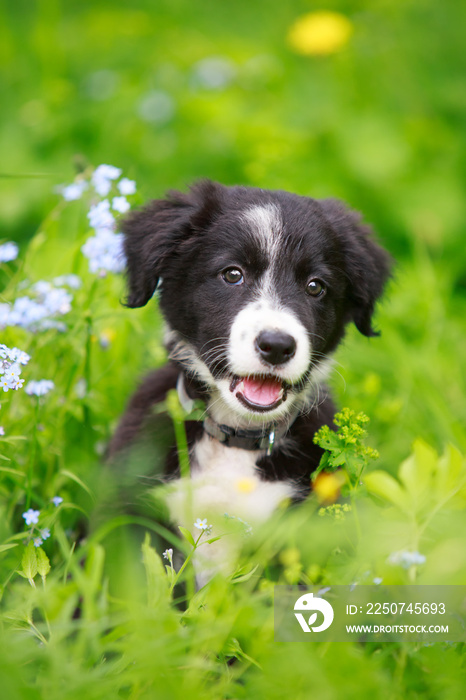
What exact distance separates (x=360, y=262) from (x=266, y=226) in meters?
0.46

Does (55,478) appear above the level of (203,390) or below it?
below

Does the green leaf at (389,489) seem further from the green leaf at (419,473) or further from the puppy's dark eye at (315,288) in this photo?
the puppy's dark eye at (315,288)

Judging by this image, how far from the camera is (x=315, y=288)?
2576 mm

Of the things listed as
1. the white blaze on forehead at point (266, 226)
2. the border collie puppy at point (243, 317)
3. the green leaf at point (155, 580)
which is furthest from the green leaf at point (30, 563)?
the white blaze on forehead at point (266, 226)

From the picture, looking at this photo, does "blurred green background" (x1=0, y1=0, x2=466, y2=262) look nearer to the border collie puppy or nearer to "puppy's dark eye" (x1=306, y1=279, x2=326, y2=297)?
the border collie puppy

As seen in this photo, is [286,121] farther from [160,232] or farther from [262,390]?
[262,390]

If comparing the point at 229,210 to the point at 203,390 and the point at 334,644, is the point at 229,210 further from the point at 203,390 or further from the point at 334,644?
the point at 334,644

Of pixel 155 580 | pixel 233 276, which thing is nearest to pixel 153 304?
pixel 233 276

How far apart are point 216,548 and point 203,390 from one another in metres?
0.59

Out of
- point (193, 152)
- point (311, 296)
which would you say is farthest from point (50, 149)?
point (311, 296)

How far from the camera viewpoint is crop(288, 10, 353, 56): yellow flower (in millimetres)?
5590

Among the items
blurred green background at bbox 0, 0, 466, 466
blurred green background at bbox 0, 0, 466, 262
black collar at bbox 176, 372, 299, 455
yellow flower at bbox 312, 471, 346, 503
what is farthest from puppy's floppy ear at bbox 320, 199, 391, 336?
blurred green background at bbox 0, 0, 466, 262

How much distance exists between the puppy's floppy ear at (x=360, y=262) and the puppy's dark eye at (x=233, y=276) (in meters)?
0.45

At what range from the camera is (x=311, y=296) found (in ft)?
8.40
